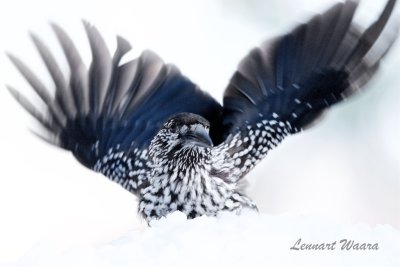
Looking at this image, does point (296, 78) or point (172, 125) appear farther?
point (296, 78)

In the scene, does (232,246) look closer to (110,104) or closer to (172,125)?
(172,125)

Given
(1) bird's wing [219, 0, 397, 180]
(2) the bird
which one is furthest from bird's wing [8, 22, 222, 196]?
(1) bird's wing [219, 0, 397, 180]

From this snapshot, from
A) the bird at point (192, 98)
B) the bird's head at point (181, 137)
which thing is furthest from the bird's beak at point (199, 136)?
the bird at point (192, 98)

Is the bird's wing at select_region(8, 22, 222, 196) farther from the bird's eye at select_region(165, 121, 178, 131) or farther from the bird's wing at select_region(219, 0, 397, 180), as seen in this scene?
the bird's eye at select_region(165, 121, 178, 131)

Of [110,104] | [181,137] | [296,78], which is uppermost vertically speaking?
[296,78]

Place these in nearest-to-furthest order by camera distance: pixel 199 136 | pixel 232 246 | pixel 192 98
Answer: pixel 232 246
pixel 199 136
pixel 192 98

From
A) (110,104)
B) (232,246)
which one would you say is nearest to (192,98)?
(110,104)
